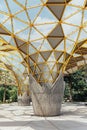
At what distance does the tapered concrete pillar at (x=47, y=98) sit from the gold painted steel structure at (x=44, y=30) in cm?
204

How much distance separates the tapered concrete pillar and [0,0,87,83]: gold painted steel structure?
2036 mm

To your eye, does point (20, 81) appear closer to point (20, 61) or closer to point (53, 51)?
point (20, 61)

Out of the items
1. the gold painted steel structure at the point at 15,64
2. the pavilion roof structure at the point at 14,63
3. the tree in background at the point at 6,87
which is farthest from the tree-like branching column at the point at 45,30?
the tree in background at the point at 6,87

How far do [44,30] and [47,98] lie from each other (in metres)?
8.06

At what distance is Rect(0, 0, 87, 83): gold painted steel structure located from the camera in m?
24.8

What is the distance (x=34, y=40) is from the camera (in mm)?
30047

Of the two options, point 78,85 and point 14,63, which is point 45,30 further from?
point 78,85

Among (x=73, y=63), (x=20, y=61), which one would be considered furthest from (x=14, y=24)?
(x=73, y=63)

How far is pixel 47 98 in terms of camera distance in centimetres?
2795

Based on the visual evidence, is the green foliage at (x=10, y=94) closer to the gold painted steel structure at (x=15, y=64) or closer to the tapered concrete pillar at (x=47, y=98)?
the gold painted steel structure at (x=15, y=64)

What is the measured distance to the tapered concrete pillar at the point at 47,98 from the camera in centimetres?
2795

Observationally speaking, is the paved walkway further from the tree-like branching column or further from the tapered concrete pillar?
the tree-like branching column

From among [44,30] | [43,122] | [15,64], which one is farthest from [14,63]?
[43,122]

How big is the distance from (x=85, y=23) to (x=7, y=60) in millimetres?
25243
